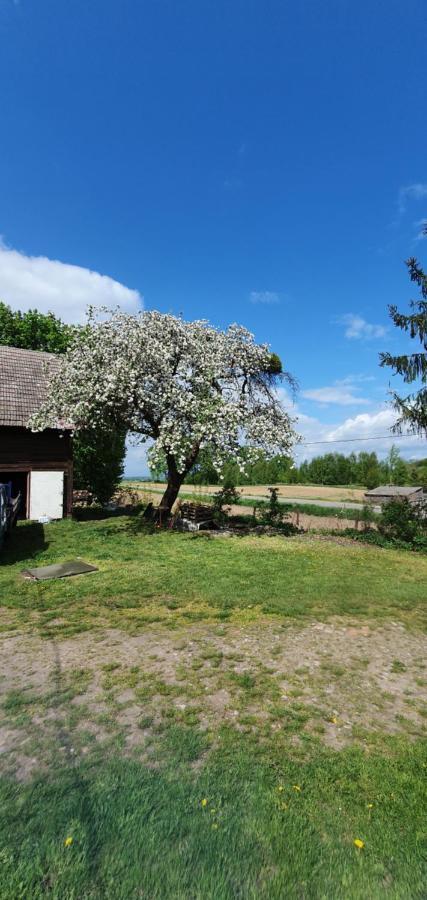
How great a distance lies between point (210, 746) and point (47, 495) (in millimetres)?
17738

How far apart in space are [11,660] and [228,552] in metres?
8.70

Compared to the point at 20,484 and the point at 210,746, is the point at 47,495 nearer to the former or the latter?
the point at 20,484

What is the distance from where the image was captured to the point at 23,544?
547 inches

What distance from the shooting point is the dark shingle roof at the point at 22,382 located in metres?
18.9

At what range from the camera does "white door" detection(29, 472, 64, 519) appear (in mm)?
19438

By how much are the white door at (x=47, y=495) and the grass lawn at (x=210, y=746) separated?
37.1ft

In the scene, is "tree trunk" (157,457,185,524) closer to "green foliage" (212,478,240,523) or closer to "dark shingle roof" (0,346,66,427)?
"green foliage" (212,478,240,523)

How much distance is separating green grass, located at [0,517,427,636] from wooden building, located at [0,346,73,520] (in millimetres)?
3846

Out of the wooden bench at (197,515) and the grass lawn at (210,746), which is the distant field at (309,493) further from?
the grass lawn at (210,746)

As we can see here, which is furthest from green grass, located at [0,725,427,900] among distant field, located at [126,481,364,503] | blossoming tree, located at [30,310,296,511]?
distant field, located at [126,481,364,503]

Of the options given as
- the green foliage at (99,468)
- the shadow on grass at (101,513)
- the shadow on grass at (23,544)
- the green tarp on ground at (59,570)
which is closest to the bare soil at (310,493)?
the green foliage at (99,468)

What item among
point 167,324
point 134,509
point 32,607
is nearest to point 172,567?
point 32,607

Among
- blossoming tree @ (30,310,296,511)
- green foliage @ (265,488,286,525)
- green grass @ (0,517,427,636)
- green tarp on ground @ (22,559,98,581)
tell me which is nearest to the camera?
green grass @ (0,517,427,636)

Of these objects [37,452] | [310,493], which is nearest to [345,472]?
[310,493]
